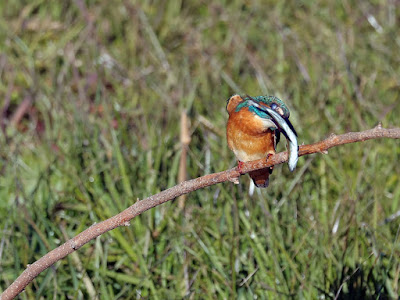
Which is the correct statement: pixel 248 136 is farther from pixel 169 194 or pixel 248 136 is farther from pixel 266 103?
pixel 169 194

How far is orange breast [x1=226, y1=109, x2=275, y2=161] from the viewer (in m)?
1.69

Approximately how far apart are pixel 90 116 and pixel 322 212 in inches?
52.6

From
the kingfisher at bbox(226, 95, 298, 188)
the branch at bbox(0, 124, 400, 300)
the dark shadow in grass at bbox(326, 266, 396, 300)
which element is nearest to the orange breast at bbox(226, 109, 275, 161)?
the kingfisher at bbox(226, 95, 298, 188)

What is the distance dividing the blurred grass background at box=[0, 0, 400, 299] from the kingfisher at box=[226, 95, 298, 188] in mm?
347

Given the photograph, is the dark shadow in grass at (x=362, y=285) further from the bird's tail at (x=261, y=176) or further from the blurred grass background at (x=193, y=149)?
the bird's tail at (x=261, y=176)

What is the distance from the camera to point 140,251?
2.27 meters

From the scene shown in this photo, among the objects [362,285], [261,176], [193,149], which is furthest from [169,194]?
[193,149]

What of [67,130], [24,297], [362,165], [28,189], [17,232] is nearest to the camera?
[24,297]

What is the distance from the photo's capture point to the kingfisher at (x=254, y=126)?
150cm

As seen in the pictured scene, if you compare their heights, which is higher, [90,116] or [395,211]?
[90,116]

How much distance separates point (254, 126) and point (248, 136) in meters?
0.09

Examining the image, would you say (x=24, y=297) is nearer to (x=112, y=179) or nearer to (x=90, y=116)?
(x=112, y=179)

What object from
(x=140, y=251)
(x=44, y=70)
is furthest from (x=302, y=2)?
(x=140, y=251)

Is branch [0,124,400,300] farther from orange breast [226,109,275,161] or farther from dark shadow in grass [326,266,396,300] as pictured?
dark shadow in grass [326,266,396,300]
